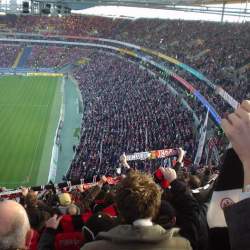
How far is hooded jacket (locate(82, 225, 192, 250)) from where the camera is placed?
195 centimetres

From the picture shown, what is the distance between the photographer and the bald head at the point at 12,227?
212 centimetres

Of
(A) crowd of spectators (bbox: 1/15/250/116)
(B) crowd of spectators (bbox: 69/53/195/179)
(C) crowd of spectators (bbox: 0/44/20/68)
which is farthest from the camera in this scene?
(C) crowd of spectators (bbox: 0/44/20/68)

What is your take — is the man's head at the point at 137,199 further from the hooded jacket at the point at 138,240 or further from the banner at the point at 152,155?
the banner at the point at 152,155

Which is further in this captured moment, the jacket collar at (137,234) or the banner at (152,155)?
the banner at (152,155)

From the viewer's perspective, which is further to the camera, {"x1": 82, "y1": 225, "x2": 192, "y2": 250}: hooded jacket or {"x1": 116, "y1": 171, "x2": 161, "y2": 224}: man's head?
{"x1": 116, "y1": 171, "x2": 161, "y2": 224}: man's head

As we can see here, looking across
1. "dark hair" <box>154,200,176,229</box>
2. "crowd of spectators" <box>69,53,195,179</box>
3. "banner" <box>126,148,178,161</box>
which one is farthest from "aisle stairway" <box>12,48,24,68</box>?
"dark hair" <box>154,200,176,229</box>

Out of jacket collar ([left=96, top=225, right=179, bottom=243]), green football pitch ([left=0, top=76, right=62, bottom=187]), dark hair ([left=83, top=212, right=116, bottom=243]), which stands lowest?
green football pitch ([left=0, top=76, right=62, bottom=187])

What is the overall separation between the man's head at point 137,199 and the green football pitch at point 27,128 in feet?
55.6

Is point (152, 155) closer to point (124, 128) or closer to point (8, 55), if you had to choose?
point (124, 128)

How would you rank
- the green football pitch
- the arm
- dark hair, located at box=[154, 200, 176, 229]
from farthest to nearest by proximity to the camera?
1. the green football pitch
2. dark hair, located at box=[154, 200, 176, 229]
3. the arm

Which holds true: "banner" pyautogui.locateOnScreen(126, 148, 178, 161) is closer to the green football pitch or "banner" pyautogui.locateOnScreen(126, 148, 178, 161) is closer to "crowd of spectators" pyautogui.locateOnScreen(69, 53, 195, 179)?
"crowd of spectators" pyautogui.locateOnScreen(69, 53, 195, 179)

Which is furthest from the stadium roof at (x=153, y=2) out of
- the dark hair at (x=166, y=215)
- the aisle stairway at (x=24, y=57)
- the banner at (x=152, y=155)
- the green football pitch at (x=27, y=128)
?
the dark hair at (x=166, y=215)

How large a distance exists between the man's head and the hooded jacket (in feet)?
0.50

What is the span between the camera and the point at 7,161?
21.3m
